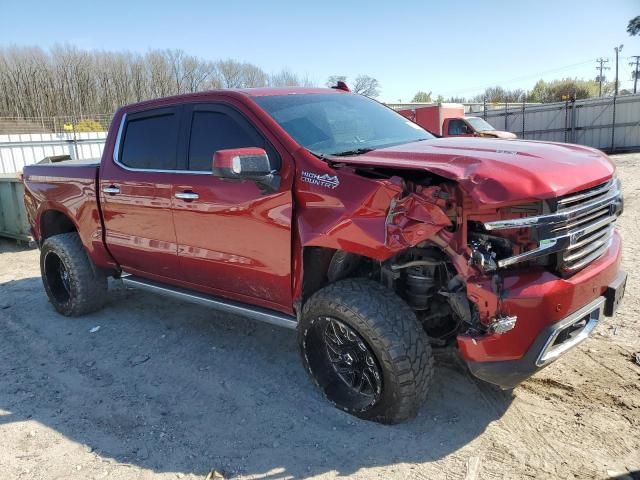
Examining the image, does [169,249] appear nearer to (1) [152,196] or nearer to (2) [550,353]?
(1) [152,196]

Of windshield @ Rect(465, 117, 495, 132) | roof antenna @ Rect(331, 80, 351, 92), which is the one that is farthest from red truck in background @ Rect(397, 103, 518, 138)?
roof antenna @ Rect(331, 80, 351, 92)

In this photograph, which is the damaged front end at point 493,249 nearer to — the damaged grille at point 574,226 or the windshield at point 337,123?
the damaged grille at point 574,226

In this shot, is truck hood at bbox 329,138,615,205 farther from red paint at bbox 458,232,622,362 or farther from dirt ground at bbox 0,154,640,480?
dirt ground at bbox 0,154,640,480

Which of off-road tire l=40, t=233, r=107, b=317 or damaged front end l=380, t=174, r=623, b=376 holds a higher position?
damaged front end l=380, t=174, r=623, b=376

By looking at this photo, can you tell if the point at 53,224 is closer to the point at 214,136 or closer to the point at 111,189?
the point at 111,189

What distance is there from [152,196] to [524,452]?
329 cm

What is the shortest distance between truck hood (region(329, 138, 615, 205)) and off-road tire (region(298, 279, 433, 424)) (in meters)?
0.79

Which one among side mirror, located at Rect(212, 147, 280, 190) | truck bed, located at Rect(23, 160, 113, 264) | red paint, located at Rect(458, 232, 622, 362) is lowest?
red paint, located at Rect(458, 232, 622, 362)

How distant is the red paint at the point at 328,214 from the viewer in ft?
8.78

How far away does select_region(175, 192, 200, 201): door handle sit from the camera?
3.92 metres

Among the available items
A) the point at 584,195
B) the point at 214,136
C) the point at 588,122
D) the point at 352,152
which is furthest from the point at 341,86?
the point at 588,122

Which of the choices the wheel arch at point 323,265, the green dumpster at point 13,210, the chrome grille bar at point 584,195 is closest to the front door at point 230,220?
the wheel arch at point 323,265

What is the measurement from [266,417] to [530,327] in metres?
1.76

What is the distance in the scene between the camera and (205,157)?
13.1ft
